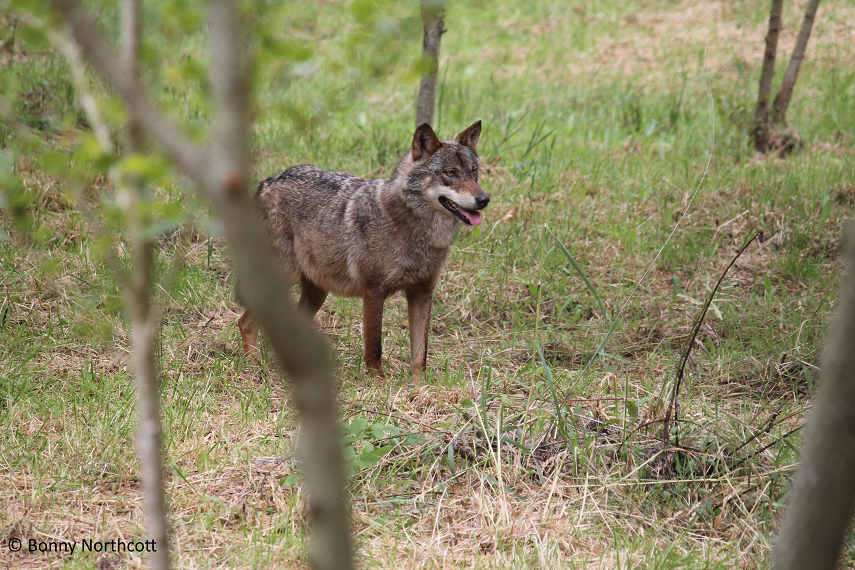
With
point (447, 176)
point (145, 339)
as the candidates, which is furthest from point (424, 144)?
point (145, 339)

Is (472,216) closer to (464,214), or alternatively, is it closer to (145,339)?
(464,214)

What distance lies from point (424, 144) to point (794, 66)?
5559mm

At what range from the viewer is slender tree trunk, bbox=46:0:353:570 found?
1.08 m

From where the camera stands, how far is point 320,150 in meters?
7.87

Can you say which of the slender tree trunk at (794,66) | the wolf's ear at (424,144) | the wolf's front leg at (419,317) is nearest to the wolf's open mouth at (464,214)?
the wolf's ear at (424,144)

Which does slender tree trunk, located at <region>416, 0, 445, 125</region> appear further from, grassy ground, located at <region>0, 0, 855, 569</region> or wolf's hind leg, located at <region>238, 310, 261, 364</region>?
wolf's hind leg, located at <region>238, 310, 261, 364</region>

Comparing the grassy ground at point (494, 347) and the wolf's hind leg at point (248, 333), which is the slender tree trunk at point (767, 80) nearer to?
the grassy ground at point (494, 347)

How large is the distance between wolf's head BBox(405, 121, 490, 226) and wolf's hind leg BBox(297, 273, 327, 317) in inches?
48.5

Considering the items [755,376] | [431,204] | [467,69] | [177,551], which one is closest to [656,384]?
[755,376]

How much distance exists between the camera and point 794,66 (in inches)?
336

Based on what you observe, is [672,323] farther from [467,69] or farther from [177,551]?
[467,69]

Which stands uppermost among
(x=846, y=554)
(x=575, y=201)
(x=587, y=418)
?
(x=575, y=201)

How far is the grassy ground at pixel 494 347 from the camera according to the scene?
3.01 meters

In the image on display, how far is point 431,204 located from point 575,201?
2426mm
